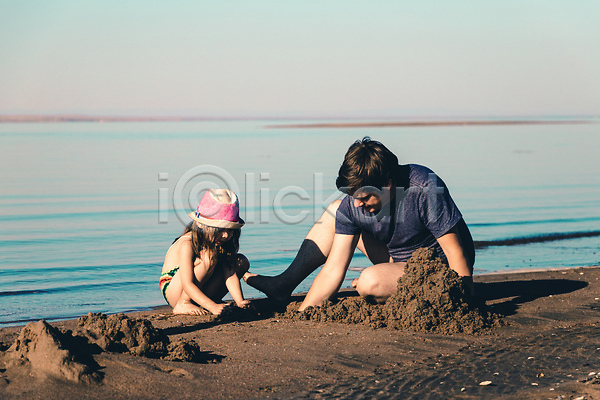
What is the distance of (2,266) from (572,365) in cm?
638

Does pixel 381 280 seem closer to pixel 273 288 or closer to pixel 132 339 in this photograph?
pixel 273 288

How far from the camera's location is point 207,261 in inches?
203

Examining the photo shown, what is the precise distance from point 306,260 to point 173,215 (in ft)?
21.9

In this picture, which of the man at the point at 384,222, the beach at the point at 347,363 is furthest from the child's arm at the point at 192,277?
the man at the point at 384,222

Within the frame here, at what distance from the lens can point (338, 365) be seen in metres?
3.94

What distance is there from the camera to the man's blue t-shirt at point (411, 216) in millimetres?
4699

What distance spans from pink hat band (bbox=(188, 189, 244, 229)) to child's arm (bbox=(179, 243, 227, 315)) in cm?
24

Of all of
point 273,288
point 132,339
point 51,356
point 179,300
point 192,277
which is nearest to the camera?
point 51,356

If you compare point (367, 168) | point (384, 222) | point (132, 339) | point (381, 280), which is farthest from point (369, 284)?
point (132, 339)

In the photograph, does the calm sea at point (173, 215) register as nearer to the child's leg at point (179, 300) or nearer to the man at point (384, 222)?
the child's leg at point (179, 300)

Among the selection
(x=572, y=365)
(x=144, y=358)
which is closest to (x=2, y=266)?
(x=144, y=358)

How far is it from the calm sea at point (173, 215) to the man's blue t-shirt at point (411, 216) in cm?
206

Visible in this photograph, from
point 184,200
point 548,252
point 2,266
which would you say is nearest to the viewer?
point 2,266

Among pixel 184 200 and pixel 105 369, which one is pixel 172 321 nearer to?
pixel 105 369
